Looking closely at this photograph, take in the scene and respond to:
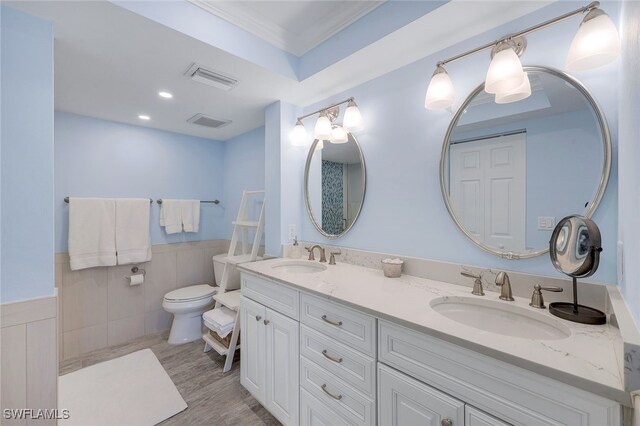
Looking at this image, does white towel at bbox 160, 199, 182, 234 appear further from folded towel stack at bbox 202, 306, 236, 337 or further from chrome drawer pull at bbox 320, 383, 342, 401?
chrome drawer pull at bbox 320, 383, 342, 401

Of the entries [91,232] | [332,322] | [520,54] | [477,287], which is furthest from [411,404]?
[91,232]

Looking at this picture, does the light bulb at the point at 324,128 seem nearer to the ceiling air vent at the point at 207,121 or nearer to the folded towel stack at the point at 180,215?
the ceiling air vent at the point at 207,121

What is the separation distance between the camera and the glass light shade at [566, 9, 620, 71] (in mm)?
839

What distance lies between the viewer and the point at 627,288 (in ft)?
2.45

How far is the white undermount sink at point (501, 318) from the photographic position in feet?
2.99

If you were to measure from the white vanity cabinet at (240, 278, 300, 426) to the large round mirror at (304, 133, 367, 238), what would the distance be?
682 mm

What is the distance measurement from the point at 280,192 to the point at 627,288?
1.86 meters

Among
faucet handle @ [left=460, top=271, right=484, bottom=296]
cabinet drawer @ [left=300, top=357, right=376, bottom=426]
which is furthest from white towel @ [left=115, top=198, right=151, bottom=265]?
faucet handle @ [left=460, top=271, right=484, bottom=296]

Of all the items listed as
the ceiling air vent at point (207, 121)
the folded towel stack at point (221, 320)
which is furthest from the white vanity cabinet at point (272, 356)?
the ceiling air vent at point (207, 121)

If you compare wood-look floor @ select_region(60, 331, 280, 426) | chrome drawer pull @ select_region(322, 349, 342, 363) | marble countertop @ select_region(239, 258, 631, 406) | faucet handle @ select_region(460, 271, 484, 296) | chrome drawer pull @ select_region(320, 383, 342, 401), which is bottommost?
wood-look floor @ select_region(60, 331, 280, 426)

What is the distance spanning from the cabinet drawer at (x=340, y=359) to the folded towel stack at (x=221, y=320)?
101 cm

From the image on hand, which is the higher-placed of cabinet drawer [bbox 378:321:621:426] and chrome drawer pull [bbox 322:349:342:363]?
cabinet drawer [bbox 378:321:621:426]

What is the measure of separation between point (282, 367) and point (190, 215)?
83.8 inches

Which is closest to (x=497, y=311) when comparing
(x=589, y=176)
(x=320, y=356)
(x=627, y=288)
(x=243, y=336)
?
(x=627, y=288)
